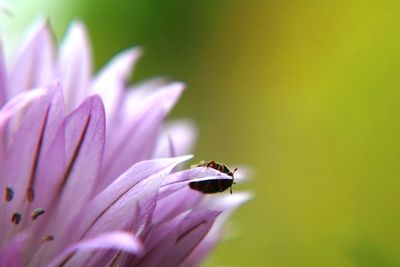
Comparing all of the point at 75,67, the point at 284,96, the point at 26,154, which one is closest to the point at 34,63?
the point at 75,67

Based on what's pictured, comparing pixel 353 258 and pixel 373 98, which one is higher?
pixel 373 98

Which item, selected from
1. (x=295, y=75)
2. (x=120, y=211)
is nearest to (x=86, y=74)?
(x=120, y=211)

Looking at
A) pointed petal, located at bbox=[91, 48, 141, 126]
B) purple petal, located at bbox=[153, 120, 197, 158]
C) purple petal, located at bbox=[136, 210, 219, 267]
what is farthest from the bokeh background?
purple petal, located at bbox=[136, 210, 219, 267]

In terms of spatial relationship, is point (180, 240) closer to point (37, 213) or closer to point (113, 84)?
point (37, 213)

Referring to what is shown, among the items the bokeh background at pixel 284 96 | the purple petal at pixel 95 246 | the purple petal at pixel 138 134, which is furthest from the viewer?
the bokeh background at pixel 284 96

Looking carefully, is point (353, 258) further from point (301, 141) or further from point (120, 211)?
point (301, 141)

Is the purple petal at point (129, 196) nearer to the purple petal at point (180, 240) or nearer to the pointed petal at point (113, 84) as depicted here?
the purple petal at point (180, 240)

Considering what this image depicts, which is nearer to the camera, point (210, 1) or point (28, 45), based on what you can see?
point (28, 45)

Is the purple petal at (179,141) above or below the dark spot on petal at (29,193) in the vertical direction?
above

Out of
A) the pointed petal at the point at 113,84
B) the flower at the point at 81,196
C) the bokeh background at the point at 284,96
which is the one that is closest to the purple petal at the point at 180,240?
the flower at the point at 81,196
